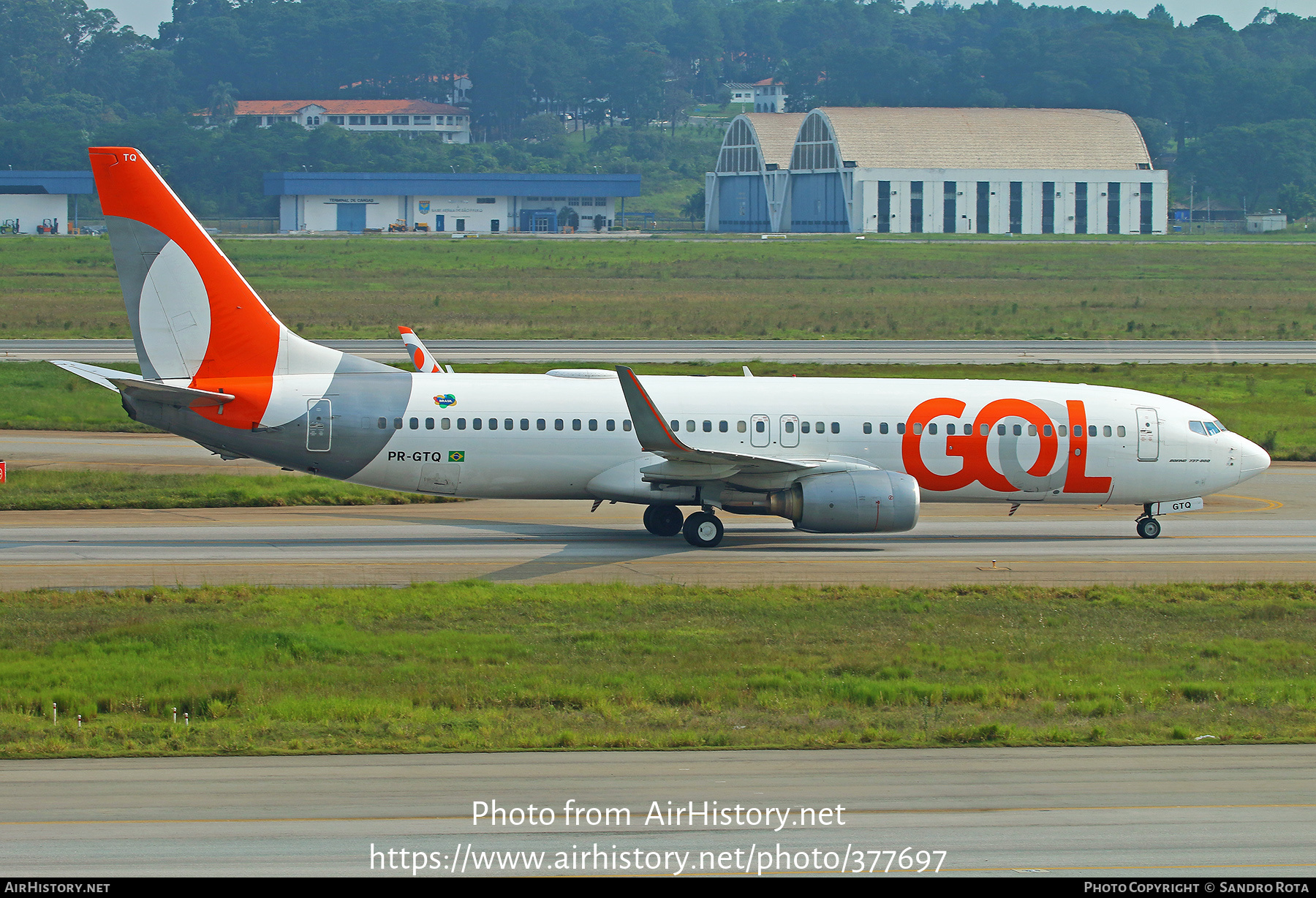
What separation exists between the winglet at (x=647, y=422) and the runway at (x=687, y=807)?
13993 mm

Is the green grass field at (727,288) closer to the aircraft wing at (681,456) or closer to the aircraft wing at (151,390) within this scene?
the aircraft wing at (151,390)

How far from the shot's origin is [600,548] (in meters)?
31.8

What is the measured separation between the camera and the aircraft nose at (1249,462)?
3397cm

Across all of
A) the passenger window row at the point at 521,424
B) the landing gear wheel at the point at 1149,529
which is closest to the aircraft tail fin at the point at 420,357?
the passenger window row at the point at 521,424

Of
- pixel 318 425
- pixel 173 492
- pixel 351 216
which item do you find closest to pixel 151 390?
pixel 318 425

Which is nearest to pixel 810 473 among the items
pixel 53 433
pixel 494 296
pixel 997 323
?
pixel 53 433

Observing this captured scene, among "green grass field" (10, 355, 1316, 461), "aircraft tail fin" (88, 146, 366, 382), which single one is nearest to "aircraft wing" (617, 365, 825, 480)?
"aircraft tail fin" (88, 146, 366, 382)

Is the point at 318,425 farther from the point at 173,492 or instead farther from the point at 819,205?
the point at 819,205

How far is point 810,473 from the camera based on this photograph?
103 ft

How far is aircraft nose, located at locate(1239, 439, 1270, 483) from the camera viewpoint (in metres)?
34.0

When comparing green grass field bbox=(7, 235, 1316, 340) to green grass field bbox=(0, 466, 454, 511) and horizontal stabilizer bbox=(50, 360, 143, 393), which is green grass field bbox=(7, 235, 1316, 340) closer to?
green grass field bbox=(0, 466, 454, 511)

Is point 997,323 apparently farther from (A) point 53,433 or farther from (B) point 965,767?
(B) point 965,767

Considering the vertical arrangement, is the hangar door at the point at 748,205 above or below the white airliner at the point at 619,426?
above

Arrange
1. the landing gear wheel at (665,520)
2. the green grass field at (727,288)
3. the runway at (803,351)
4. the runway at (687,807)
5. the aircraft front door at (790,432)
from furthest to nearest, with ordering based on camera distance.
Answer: the green grass field at (727,288) < the runway at (803,351) < the landing gear wheel at (665,520) < the aircraft front door at (790,432) < the runway at (687,807)
